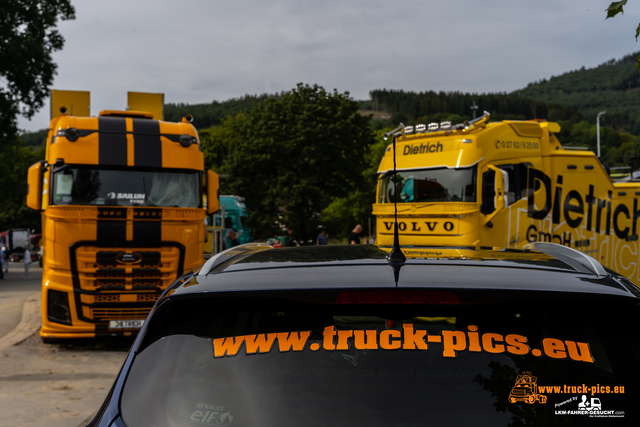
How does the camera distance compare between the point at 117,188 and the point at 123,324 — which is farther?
the point at 117,188

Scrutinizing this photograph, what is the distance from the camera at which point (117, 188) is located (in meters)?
10.2

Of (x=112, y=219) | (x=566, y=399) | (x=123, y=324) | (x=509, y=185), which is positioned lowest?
(x=123, y=324)

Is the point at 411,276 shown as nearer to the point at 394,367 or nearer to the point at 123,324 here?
the point at 394,367

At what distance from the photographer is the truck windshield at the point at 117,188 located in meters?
10.1

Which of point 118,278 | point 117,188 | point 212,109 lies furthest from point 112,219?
point 212,109

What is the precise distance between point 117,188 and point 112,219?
0.56 metres

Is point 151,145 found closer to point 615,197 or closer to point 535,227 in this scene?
point 535,227

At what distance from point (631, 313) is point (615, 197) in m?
11.3

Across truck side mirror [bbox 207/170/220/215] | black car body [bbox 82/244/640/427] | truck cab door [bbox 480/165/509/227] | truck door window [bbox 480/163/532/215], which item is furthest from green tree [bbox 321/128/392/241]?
black car body [bbox 82/244/640/427]

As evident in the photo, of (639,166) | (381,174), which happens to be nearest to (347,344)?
(381,174)

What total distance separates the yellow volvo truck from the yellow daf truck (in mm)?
4044

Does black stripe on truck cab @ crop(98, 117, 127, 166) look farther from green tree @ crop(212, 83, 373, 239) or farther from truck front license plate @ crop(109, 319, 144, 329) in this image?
green tree @ crop(212, 83, 373, 239)

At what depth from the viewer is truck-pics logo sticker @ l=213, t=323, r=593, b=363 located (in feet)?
6.06

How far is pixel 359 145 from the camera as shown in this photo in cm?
4166
